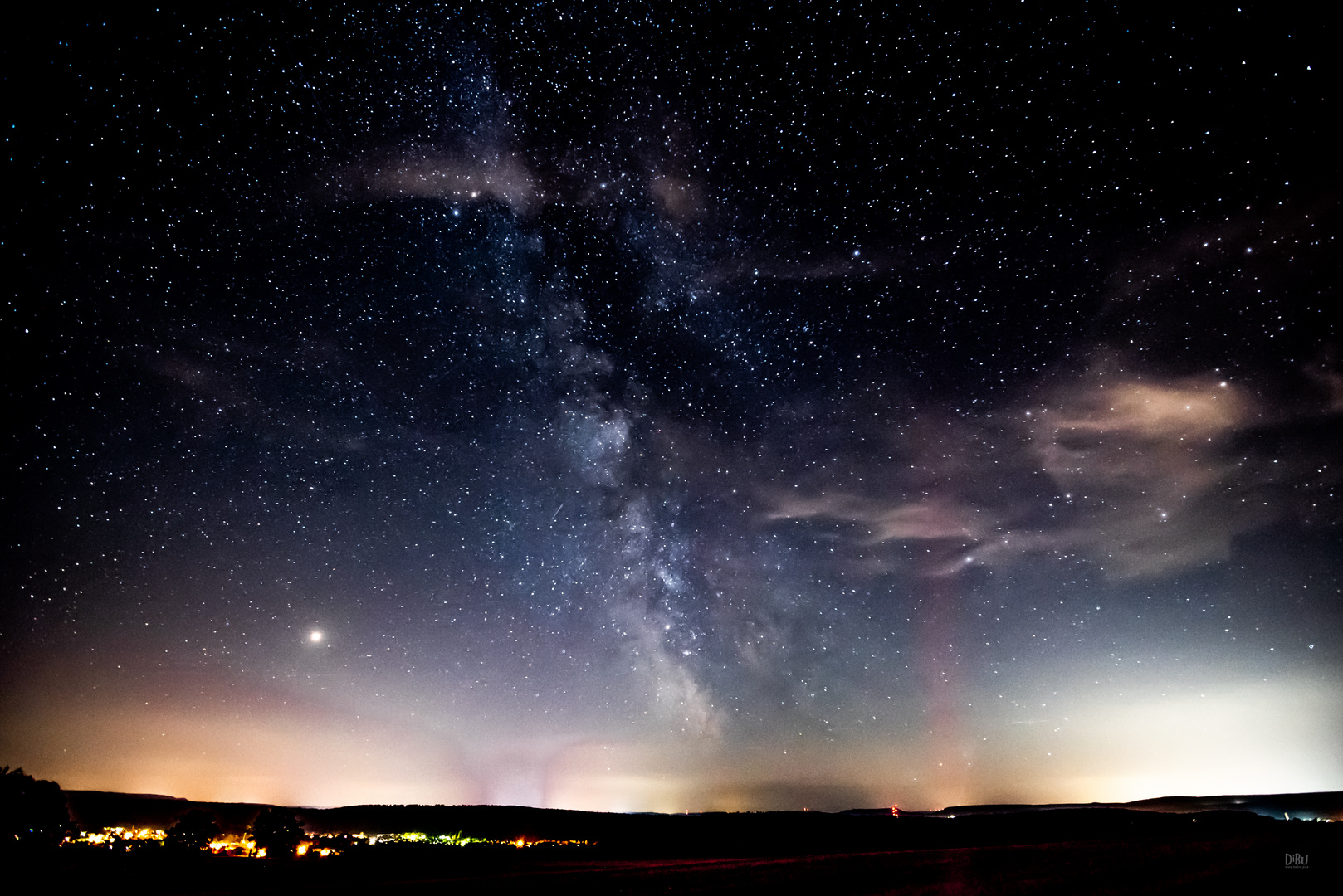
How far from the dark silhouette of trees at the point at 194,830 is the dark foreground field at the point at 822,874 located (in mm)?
8721

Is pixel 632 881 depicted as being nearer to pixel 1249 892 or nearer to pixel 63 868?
pixel 1249 892

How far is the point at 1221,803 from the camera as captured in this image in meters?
126

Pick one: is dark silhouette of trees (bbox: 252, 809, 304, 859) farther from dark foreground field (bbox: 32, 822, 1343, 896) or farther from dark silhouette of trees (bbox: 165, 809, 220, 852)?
dark foreground field (bbox: 32, 822, 1343, 896)

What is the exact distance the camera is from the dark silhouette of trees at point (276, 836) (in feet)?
115

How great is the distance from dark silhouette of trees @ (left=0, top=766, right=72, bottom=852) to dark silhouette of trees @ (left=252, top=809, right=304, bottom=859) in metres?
8.75

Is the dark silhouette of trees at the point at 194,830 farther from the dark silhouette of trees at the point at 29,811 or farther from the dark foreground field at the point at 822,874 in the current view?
the dark foreground field at the point at 822,874

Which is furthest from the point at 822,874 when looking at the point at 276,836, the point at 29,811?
the point at 29,811

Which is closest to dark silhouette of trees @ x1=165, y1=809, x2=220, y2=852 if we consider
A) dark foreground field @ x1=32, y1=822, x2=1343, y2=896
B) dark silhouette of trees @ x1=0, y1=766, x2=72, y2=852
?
dark silhouette of trees @ x1=0, y1=766, x2=72, y2=852

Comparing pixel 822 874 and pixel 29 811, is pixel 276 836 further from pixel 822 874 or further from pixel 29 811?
pixel 822 874

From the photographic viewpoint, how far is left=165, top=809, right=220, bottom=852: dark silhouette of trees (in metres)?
37.3

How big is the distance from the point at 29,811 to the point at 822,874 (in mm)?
34544

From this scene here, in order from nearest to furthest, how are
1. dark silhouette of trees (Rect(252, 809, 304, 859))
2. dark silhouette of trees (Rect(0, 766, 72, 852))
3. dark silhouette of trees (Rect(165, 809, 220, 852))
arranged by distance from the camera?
dark silhouette of trees (Rect(0, 766, 72, 852))
dark silhouette of trees (Rect(252, 809, 304, 859))
dark silhouette of trees (Rect(165, 809, 220, 852))

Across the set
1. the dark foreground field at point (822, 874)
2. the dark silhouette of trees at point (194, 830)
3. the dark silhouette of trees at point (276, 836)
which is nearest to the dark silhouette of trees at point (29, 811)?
the dark foreground field at point (822, 874)

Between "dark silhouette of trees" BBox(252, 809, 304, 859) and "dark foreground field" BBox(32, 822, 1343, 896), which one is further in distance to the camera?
"dark silhouette of trees" BBox(252, 809, 304, 859)
